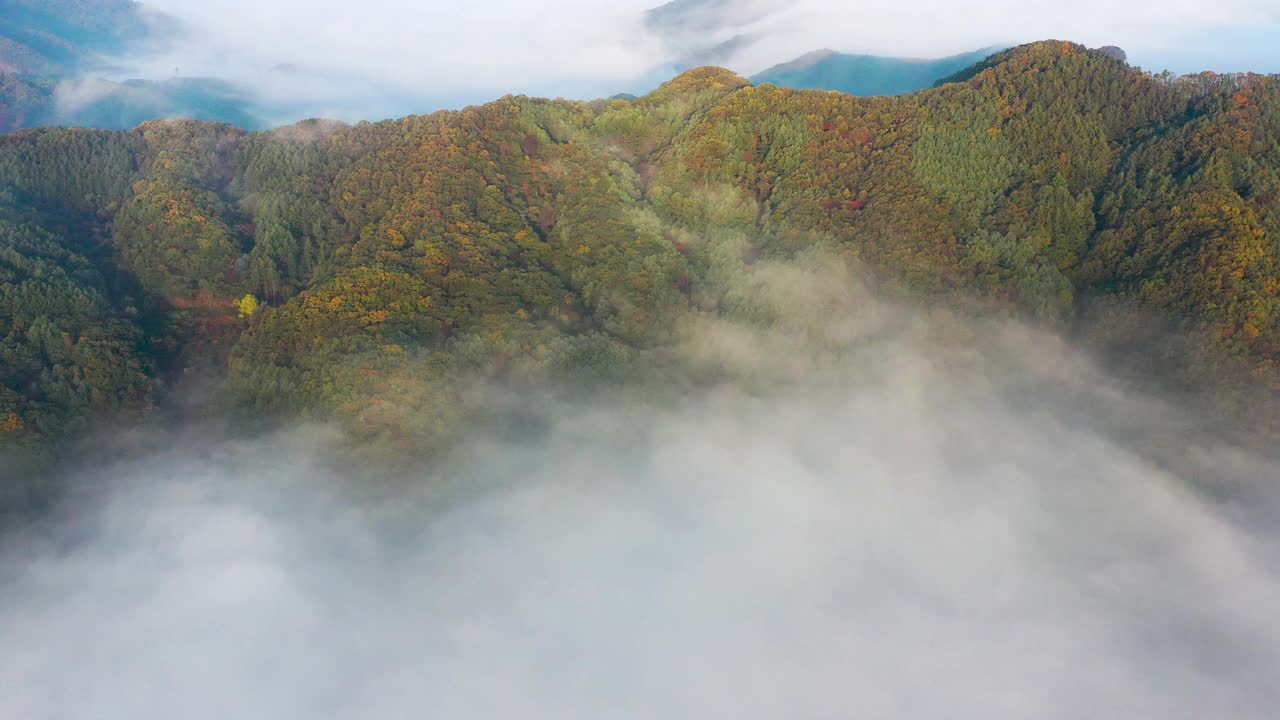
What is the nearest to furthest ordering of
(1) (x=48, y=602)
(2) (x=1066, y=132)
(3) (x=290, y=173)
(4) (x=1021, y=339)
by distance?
1. (1) (x=48, y=602)
2. (4) (x=1021, y=339)
3. (2) (x=1066, y=132)
4. (3) (x=290, y=173)

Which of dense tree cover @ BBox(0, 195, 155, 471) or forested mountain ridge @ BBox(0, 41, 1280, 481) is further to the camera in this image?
forested mountain ridge @ BBox(0, 41, 1280, 481)

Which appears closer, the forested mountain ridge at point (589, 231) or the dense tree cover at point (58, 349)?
the dense tree cover at point (58, 349)

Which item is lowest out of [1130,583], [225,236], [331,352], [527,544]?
[1130,583]

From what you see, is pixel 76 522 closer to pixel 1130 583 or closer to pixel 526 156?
pixel 526 156

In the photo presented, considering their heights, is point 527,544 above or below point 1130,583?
above

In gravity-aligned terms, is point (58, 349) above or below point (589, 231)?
below

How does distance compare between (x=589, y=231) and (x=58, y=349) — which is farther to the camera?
(x=589, y=231)

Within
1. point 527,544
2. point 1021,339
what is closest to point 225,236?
point 527,544

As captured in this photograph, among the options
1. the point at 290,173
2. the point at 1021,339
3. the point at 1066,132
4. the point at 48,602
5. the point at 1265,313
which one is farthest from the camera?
the point at 290,173
